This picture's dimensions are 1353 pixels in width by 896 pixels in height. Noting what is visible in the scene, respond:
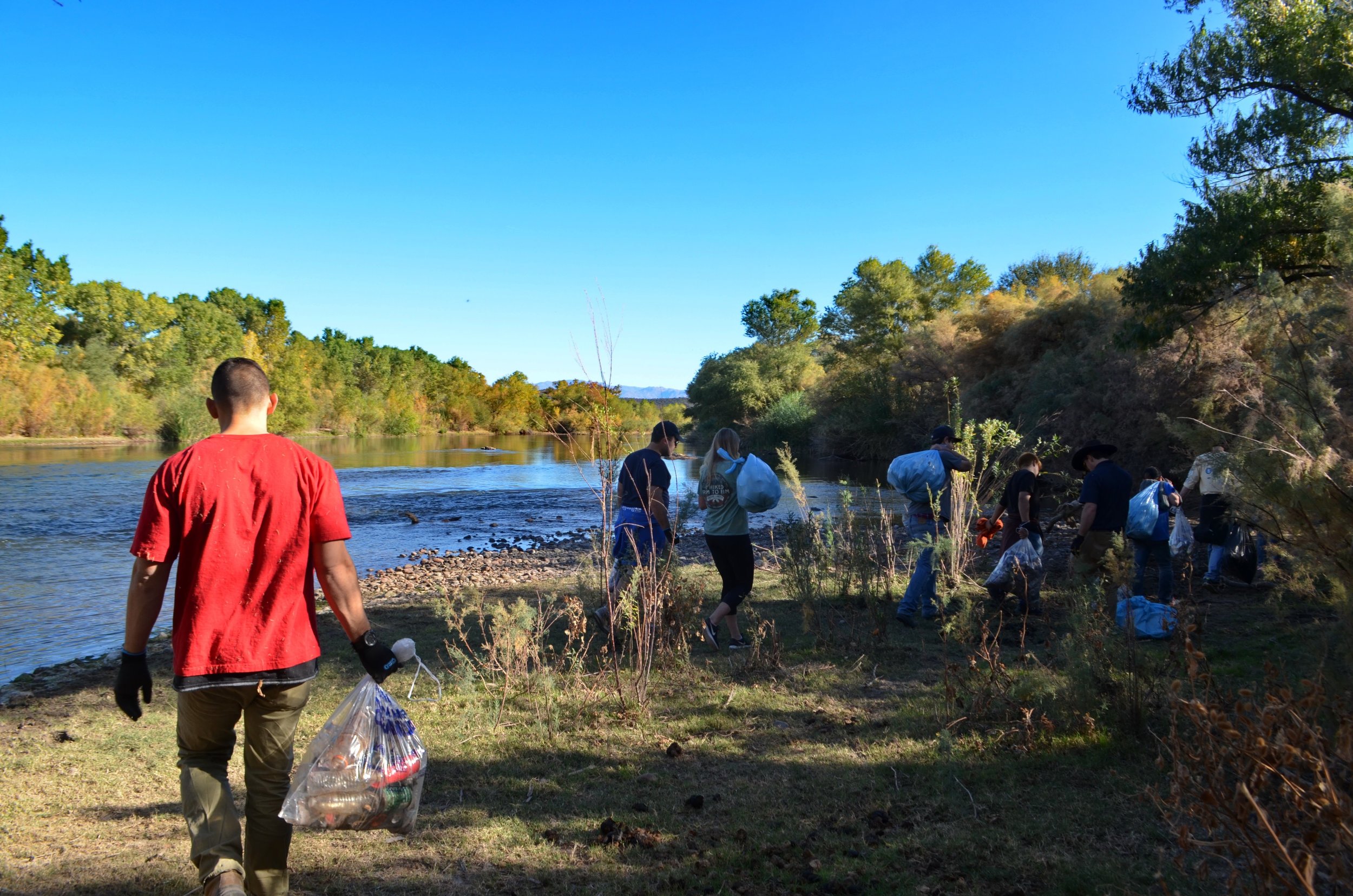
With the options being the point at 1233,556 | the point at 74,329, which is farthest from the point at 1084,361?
the point at 74,329

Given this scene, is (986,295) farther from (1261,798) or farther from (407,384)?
(407,384)

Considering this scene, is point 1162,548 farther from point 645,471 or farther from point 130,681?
point 130,681

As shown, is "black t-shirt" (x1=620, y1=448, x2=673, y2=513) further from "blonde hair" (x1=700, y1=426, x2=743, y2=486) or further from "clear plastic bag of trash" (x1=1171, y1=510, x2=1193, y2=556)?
"clear plastic bag of trash" (x1=1171, y1=510, x2=1193, y2=556)

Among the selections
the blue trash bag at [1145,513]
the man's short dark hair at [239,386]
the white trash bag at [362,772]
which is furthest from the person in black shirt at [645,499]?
the blue trash bag at [1145,513]

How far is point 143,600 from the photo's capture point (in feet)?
9.07

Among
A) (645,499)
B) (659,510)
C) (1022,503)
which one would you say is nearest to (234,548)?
(659,510)

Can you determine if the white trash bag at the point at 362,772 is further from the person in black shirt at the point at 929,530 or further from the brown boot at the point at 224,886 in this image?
the person in black shirt at the point at 929,530

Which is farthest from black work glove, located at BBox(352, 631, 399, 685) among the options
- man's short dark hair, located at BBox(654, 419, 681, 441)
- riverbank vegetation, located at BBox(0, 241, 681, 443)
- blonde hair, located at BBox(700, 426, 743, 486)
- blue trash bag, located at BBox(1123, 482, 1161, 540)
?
riverbank vegetation, located at BBox(0, 241, 681, 443)

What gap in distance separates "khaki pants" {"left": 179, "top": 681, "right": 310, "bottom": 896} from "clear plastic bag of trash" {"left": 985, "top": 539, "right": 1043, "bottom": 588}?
5718 millimetres

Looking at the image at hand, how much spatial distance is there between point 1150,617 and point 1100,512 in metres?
0.95

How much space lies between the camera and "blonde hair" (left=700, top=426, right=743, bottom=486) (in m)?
6.96

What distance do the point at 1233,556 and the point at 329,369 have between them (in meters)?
93.4

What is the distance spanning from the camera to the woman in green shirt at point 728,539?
6.80 meters

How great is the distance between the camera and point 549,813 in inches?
152
